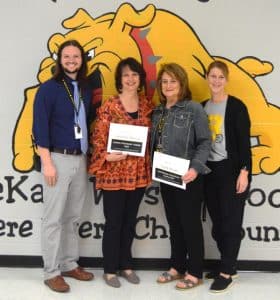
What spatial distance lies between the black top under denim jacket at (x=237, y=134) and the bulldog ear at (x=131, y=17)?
80cm

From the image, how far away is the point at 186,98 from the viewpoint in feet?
8.23

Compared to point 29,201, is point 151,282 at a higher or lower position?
lower

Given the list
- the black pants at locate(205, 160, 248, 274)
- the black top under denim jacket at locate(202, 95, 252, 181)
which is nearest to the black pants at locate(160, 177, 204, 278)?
the black pants at locate(205, 160, 248, 274)

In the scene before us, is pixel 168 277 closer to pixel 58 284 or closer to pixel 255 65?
pixel 58 284

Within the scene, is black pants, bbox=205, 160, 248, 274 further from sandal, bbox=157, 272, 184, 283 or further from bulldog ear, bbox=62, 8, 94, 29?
bulldog ear, bbox=62, 8, 94, 29

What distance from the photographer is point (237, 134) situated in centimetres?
251

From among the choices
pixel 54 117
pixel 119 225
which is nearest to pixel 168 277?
pixel 119 225

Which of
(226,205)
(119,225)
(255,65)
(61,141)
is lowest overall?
(119,225)

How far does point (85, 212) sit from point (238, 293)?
118 cm

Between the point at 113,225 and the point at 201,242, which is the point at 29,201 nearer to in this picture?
the point at 113,225

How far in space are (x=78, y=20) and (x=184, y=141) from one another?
1.12 metres

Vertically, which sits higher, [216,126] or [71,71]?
[71,71]

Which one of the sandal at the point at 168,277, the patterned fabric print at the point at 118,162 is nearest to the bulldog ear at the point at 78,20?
the patterned fabric print at the point at 118,162

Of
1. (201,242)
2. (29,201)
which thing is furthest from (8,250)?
(201,242)
